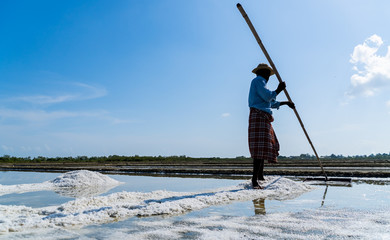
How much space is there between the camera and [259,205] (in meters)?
2.91

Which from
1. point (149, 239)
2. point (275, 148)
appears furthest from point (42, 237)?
point (275, 148)

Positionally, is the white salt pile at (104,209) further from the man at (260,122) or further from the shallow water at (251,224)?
the man at (260,122)

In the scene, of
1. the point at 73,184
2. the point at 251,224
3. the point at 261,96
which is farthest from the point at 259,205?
the point at 73,184

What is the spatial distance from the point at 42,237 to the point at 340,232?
1.78 metres

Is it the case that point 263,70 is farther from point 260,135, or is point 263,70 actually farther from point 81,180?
point 81,180

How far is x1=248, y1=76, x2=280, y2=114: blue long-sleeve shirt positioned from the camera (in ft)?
12.7

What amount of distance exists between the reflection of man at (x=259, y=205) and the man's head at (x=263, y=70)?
171 centimetres

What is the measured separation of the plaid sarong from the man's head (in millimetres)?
522

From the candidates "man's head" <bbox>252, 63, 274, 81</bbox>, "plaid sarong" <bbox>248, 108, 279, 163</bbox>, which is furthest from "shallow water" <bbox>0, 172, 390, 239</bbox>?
"man's head" <bbox>252, 63, 274, 81</bbox>

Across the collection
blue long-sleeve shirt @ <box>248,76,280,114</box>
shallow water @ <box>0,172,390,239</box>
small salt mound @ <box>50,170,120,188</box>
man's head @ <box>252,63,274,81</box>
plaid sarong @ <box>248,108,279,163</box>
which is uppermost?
man's head @ <box>252,63,274,81</box>

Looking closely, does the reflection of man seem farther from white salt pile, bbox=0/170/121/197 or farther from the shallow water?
white salt pile, bbox=0/170/121/197

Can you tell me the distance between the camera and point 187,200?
2.98 m

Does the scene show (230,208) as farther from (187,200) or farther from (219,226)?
(219,226)

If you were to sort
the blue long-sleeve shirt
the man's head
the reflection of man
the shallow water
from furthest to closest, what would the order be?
the man's head → the blue long-sleeve shirt → the reflection of man → the shallow water
